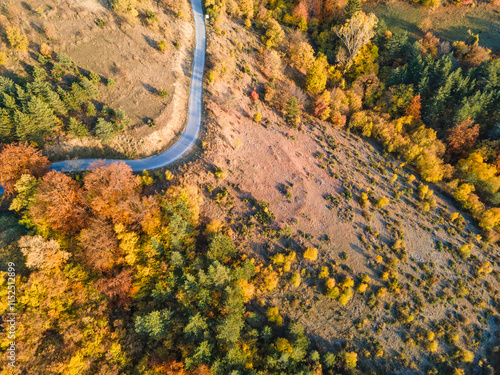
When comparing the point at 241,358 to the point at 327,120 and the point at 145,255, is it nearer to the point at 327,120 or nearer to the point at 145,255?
the point at 145,255

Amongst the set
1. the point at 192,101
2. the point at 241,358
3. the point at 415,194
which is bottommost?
the point at 241,358

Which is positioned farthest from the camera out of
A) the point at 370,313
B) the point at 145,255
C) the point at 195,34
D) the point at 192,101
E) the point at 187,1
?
the point at 187,1

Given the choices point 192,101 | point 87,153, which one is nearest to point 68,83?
point 87,153

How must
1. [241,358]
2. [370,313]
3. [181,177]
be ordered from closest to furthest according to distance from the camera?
[241,358] < [370,313] < [181,177]

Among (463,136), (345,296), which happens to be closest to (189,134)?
(345,296)

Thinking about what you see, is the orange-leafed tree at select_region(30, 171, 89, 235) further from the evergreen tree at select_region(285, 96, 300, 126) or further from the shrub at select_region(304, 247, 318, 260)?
the evergreen tree at select_region(285, 96, 300, 126)

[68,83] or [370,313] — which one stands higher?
[68,83]
